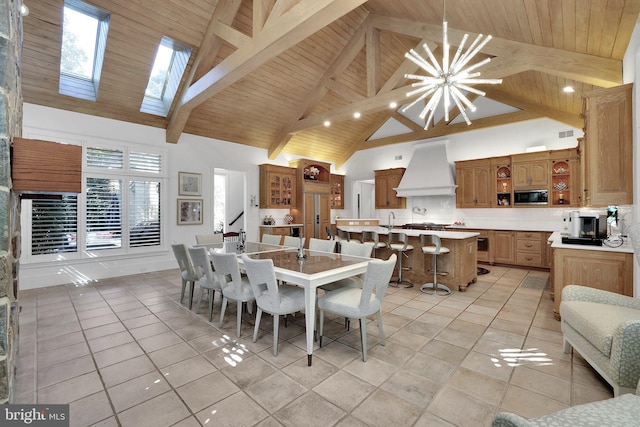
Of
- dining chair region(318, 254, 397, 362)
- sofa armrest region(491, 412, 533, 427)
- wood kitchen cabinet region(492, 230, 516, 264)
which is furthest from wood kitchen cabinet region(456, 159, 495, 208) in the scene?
sofa armrest region(491, 412, 533, 427)

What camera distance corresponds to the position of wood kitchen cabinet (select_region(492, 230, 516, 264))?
6176 millimetres

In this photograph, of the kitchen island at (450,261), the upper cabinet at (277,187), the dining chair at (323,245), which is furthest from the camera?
the upper cabinet at (277,187)

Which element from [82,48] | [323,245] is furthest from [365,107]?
[82,48]

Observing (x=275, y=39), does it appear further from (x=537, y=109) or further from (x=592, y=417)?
(x=537, y=109)

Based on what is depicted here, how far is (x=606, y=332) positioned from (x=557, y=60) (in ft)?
12.3

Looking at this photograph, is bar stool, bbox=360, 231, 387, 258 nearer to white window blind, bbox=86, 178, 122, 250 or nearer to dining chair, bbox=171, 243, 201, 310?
dining chair, bbox=171, 243, 201, 310

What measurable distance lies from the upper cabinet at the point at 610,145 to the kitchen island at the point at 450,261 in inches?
66.0

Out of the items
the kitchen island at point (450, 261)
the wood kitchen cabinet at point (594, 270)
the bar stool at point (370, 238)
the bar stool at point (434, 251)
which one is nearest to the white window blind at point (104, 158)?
the bar stool at point (370, 238)

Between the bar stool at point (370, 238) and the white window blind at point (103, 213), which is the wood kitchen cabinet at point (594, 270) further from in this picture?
the white window blind at point (103, 213)

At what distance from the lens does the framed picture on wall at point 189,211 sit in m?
6.45

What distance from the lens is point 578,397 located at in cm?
193

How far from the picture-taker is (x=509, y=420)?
83 centimetres

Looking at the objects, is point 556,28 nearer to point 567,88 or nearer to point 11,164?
point 567,88

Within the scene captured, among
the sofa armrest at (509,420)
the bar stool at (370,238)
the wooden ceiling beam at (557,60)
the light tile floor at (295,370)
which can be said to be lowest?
the light tile floor at (295,370)
